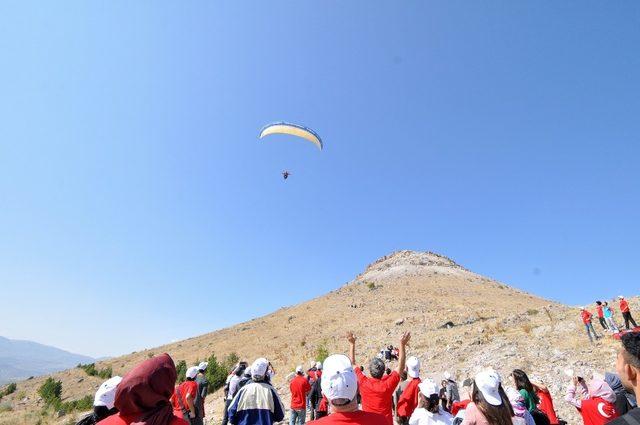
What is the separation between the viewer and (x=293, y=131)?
27.8 metres

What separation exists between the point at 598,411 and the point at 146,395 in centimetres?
599

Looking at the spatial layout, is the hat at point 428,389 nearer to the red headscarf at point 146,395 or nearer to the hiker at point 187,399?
the red headscarf at point 146,395

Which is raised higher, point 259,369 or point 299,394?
point 259,369

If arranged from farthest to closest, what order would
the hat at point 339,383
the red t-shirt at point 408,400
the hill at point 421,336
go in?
the hill at point 421,336 < the red t-shirt at point 408,400 < the hat at point 339,383

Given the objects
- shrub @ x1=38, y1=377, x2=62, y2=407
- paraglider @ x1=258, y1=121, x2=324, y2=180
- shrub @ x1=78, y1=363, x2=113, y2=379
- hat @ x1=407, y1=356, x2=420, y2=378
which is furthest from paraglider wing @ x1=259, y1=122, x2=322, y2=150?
shrub @ x1=78, y1=363, x2=113, y2=379

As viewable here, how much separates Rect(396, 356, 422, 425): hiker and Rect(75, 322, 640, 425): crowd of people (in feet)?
0.05

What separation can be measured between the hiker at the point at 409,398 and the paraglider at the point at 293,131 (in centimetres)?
2341

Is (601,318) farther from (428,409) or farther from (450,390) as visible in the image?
(428,409)

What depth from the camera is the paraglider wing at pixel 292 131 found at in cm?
2769

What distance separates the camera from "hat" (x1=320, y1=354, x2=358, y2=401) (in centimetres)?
283

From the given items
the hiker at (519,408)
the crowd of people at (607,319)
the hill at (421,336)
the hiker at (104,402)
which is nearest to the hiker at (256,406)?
the hiker at (104,402)

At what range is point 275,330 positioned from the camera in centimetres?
4438

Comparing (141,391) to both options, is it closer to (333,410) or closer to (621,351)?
(333,410)

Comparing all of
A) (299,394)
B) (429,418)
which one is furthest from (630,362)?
(299,394)
